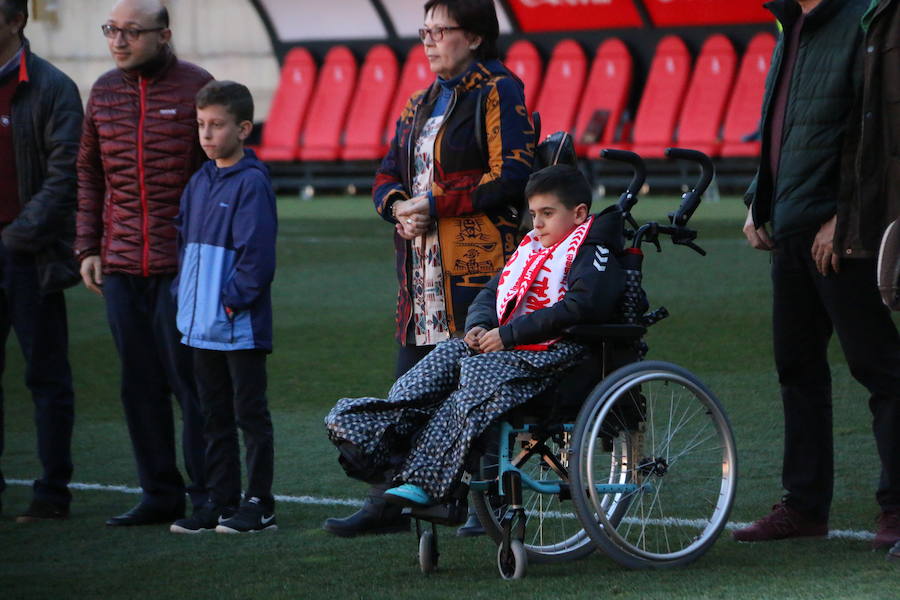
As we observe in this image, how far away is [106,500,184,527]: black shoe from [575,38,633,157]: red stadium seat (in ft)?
63.1

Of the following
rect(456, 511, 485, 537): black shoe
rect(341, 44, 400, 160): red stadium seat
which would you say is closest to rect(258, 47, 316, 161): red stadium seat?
rect(341, 44, 400, 160): red stadium seat

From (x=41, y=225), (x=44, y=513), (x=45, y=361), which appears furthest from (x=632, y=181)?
(x=44, y=513)

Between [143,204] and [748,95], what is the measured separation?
19.3m

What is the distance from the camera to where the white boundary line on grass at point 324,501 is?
16.8ft

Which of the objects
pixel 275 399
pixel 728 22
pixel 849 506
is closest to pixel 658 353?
pixel 275 399

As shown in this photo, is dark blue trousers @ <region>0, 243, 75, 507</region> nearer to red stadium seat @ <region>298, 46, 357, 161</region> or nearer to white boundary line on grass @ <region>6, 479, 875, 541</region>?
white boundary line on grass @ <region>6, 479, 875, 541</region>

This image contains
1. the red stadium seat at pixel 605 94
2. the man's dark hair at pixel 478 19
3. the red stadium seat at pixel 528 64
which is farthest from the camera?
the red stadium seat at pixel 528 64

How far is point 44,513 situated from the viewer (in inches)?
242

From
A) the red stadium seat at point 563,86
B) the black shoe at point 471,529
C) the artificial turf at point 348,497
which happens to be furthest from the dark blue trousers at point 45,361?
the red stadium seat at point 563,86

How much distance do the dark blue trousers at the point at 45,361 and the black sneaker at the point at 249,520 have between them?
90 centimetres

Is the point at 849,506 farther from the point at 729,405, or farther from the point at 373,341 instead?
the point at 373,341

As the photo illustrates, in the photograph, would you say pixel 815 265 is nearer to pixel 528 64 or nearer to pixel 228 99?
pixel 228 99

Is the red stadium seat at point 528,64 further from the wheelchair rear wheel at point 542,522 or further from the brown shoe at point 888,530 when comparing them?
the brown shoe at point 888,530

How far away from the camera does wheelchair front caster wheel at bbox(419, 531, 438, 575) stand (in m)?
4.71
